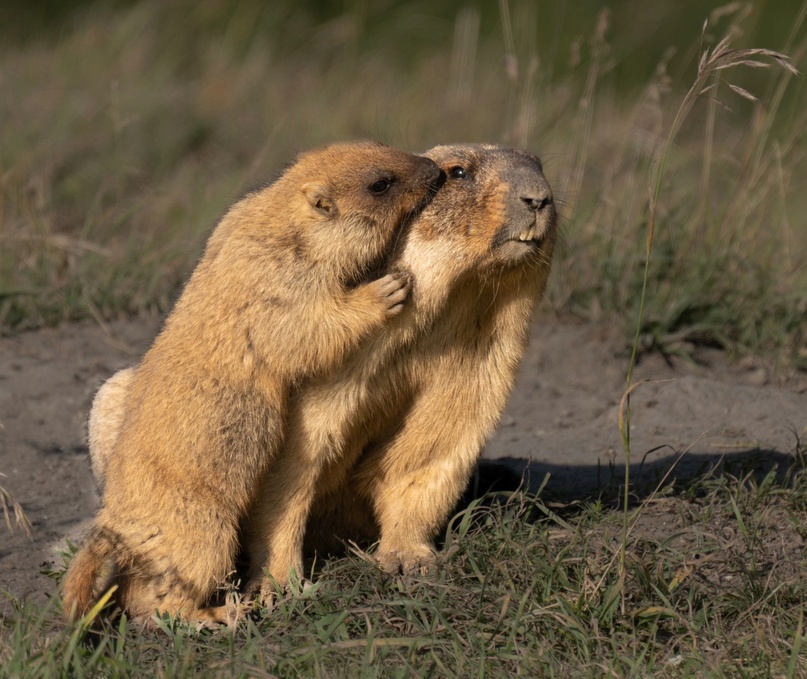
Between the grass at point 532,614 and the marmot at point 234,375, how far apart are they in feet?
0.72

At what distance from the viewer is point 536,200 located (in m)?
4.33

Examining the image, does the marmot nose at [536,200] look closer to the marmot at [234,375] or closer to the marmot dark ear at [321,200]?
the marmot at [234,375]

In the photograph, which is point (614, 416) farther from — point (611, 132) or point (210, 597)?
point (611, 132)

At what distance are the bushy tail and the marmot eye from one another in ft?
5.59

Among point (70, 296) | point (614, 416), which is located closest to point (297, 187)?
point (614, 416)

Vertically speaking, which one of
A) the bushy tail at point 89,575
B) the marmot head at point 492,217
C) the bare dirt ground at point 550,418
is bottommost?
the bare dirt ground at point 550,418

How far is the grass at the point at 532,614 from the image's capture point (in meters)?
3.62

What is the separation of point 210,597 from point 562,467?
2.18 metres

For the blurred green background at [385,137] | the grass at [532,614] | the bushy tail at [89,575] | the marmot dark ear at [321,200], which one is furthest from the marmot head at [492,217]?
the bushy tail at [89,575]

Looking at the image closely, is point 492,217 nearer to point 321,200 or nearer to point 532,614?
point 321,200

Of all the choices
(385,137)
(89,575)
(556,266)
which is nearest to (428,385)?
(89,575)

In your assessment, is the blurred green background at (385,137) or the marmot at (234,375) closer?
the marmot at (234,375)

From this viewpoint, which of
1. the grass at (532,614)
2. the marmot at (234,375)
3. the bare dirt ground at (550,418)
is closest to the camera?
the grass at (532,614)

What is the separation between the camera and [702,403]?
638cm
